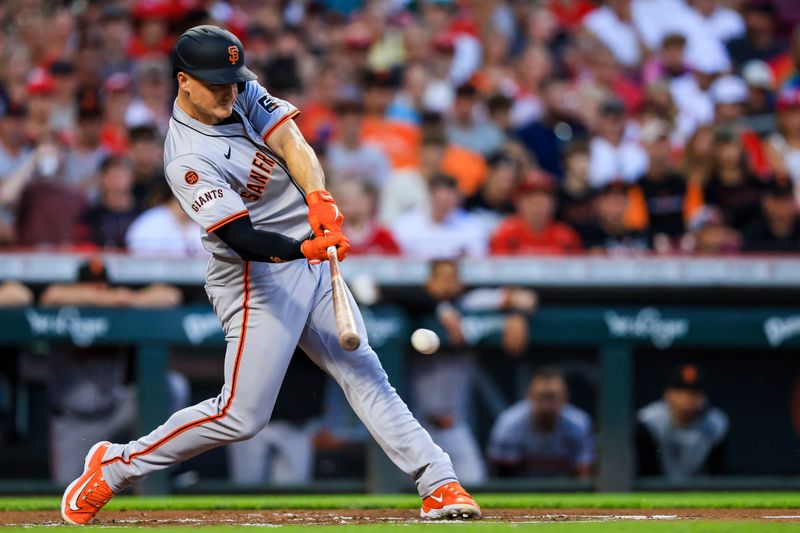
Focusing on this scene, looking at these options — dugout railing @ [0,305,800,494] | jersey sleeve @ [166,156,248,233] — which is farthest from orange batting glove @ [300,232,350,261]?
dugout railing @ [0,305,800,494]

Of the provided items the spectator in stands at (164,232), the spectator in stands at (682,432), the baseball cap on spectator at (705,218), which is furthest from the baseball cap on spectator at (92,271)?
the baseball cap on spectator at (705,218)

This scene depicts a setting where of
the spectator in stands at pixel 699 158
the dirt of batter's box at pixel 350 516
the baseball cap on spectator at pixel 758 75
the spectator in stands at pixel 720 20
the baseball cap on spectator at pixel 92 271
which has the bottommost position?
the dirt of batter's box at pixel 350 516

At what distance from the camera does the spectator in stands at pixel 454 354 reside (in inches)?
267

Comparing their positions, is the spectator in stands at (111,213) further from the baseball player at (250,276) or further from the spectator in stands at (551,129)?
the baseball player at (250,276)

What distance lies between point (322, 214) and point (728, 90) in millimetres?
6304

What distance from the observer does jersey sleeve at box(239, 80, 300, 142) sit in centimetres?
445

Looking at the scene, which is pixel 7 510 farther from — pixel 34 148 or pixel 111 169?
pixel 34 148

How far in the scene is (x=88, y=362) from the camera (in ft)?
22.4

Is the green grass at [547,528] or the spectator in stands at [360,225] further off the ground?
the spectator in stands at [360,225]

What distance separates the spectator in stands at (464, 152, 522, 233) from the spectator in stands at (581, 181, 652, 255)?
1.81ft

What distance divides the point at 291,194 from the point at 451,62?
17.7ft

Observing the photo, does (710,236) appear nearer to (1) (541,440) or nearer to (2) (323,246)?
(1) (541,440)

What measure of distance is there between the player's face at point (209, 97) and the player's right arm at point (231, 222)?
0.20 m

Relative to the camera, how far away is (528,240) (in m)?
7.63
